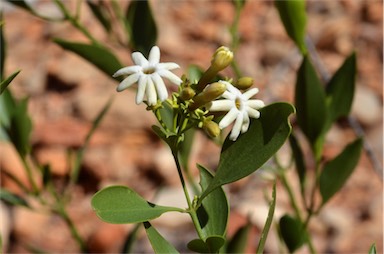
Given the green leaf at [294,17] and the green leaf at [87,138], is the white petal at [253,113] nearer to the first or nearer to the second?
the green leaf at [294,17]

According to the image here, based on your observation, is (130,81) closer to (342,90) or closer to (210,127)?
(210,127)

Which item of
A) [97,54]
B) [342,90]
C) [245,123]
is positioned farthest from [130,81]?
[342,90]

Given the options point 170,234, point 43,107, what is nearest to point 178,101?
Result: point 170,234

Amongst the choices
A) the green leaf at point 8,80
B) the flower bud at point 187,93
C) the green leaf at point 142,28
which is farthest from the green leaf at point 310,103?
the green leaf at point 8,80

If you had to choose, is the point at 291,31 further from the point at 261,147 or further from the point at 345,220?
the point at 345,220

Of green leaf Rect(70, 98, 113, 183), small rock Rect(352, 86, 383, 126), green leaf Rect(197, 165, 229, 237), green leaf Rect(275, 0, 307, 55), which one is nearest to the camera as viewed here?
green leaf Rect(197, 165, 229, 237)

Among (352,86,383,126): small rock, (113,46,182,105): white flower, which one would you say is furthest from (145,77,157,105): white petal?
(352,86,383,126): small rock

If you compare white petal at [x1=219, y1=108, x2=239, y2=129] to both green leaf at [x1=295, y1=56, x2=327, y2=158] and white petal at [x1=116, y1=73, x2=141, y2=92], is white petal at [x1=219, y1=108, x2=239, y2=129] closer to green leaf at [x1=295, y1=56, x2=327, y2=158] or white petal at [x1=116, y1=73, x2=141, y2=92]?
white petal at [x1=116, y1=73, x2=141, y2=92]
